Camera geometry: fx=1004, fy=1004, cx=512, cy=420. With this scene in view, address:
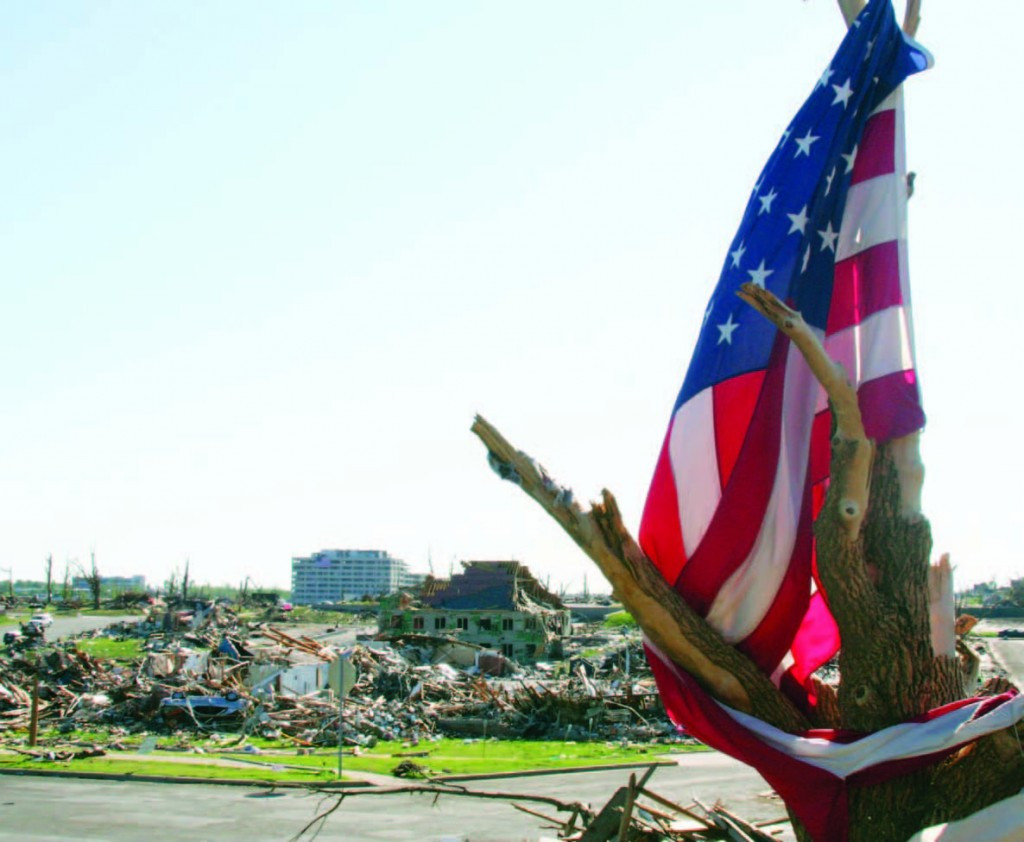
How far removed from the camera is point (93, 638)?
71.3 meters

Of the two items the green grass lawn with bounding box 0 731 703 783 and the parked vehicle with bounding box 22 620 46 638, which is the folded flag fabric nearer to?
the green grass lawn with bounding box 0 731 703 783

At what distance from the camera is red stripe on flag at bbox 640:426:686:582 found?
8.19m

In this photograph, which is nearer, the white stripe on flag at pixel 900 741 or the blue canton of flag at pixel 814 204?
the white stripe on flag at pixel 900 741

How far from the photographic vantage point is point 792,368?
8227 mm

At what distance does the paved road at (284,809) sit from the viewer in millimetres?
18641

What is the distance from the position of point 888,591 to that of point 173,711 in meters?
32.4

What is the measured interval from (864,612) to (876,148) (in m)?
3.87

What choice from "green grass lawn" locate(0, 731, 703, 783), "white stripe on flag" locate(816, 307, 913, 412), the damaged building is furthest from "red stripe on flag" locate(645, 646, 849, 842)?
the damaged building

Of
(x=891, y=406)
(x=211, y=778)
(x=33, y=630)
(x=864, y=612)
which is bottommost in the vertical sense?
(x=211, y=778)

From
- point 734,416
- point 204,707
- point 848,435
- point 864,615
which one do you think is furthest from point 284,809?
point 848,435

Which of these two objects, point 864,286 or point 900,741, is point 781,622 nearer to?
point 900,741

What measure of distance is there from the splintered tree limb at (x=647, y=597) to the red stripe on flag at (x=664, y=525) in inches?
20.0

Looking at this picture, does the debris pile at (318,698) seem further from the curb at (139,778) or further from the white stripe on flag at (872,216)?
the white stripe on flag at (872,216)

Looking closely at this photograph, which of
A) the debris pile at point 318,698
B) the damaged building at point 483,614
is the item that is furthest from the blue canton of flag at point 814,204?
the damaged building at point 483,614
